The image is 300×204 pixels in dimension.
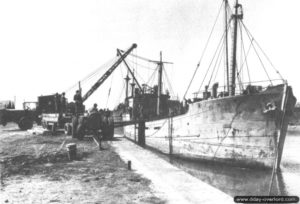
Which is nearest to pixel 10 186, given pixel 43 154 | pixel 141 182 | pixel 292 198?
pixel 141 182

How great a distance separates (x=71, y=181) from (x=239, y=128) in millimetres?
8699

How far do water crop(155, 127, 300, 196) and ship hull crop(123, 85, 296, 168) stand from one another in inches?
18.2

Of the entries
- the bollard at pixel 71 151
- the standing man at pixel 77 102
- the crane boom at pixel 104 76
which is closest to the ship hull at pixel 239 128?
the bollard at pixel 71 151

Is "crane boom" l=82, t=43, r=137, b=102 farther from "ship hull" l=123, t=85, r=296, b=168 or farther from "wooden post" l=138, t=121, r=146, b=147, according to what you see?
"ship hull" l=123, t=85, r=296, b=168

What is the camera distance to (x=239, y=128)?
12609mm

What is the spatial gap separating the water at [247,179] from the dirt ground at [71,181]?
4528mm

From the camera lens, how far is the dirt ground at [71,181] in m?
5.09

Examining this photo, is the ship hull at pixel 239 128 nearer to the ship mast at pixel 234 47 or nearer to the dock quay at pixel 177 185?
the ship mast at pixel 234 47

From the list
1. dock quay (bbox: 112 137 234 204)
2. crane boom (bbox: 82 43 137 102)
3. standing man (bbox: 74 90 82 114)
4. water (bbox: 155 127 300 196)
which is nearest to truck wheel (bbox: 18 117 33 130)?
crane boom (bbox: 82 43 137 102)

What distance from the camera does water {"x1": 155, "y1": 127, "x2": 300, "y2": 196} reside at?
32.6ft

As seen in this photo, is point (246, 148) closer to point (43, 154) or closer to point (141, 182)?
point (141, 182)

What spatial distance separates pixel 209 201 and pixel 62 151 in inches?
298

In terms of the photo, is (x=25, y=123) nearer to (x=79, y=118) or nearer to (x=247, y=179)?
(x=79, y=118)

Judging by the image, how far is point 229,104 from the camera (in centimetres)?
1291
